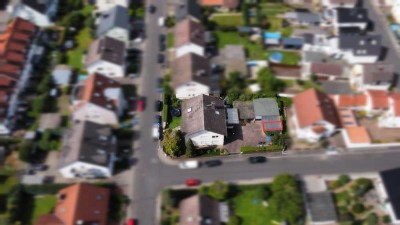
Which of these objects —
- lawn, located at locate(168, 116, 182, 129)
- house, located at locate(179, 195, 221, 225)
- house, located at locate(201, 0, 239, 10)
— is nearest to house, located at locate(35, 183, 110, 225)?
house, located at locate(179, 195, 221, 225)

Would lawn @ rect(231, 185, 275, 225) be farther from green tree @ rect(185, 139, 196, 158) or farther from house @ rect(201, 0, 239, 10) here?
house @ rect(201, 0, 239, 10)

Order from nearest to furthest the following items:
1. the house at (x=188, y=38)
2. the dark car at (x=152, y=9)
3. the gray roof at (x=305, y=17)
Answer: the house at (x=188, y=38)
the gray roof at (x=305, y=17)
the dark car at (x=152, y=9)

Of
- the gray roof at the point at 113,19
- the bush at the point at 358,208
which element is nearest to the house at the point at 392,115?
the bush at the point at 358,208

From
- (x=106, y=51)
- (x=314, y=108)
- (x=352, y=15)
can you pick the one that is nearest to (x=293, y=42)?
(x=352, y=15)

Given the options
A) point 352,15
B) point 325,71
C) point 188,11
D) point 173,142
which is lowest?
point 173,142

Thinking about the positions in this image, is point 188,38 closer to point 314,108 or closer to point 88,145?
point 88,145

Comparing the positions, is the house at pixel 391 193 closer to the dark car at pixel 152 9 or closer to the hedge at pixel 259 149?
the hedge at pixel 259 149
